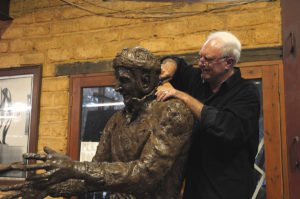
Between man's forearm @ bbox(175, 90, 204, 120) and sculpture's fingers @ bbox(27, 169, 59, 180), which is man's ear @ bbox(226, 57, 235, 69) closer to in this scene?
man's forearm @ bbox(175, 90, 204, 120)

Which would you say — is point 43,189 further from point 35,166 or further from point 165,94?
point 165,94

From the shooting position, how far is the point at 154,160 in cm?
142

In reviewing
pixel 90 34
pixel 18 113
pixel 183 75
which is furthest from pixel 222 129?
pixel 18 113

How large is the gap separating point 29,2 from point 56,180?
3.09 m

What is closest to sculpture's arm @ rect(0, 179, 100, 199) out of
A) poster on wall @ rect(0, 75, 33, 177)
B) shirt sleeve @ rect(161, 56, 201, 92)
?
shirt sleeve @ rect(161, 56, 201, 92)

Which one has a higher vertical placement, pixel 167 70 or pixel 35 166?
pixel 167 70

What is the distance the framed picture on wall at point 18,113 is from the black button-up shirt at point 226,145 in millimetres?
2312

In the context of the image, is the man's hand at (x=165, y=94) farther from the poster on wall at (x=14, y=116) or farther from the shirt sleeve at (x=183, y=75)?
the poster on wall at (x=14, y=116)

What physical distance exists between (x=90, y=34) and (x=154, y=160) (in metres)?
2.28

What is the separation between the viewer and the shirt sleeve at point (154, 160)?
1.33m

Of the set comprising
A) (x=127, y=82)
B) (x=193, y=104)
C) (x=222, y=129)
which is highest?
(x=127, y=82)

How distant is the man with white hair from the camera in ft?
5.05

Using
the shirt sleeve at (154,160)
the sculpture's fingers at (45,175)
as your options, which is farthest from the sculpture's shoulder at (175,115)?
the sculpture's fingers at (45,175)

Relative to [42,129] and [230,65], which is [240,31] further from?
[42,129]
